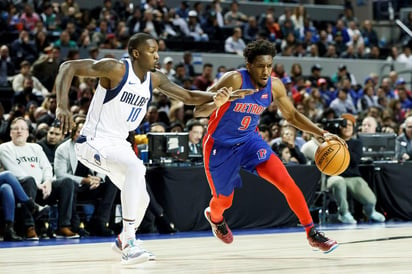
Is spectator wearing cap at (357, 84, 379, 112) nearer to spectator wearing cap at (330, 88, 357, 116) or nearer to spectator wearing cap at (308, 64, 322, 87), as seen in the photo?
spectator wearing cap at (330, 88, 357, 116)

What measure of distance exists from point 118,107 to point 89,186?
366cm

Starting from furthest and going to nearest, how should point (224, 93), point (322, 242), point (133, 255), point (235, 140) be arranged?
point (235, 140) < point (322, 242) < point (224, 93) < point (133, 255)

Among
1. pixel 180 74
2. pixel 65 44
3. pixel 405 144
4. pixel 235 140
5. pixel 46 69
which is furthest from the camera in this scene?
pixel 65 44

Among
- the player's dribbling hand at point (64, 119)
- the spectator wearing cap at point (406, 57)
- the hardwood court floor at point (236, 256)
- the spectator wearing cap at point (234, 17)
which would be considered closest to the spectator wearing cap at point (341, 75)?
the spectator wearing cap at point (234, 17)

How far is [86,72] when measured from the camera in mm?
6863

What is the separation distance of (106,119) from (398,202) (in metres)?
6.88

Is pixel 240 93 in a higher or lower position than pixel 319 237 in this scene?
higher

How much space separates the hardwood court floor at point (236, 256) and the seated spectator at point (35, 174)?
628mm

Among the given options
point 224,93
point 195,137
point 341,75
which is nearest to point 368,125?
point 195,137

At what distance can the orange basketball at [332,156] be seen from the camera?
775 cm

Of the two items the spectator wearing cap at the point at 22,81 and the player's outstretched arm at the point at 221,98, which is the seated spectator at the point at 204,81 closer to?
the spectator wearing cap at the point at 22,81

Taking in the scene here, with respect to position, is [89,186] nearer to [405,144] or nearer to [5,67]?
[405,144]

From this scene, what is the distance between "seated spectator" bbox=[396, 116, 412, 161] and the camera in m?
13.3

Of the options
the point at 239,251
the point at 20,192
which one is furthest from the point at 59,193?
the point at 239,251
